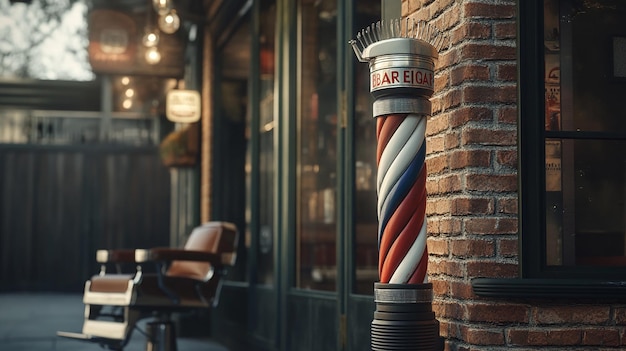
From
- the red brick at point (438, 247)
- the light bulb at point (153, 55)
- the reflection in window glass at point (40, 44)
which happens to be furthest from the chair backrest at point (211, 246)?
the reflection in window glass at point (40, 44)

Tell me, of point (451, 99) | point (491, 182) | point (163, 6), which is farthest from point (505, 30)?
point (163, 6)

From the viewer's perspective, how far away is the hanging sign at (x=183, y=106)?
813cm

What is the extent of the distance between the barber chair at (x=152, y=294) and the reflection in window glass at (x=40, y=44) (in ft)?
32.7

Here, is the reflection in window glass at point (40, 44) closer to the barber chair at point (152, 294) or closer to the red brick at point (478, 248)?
the barber chair at point (152, 294)

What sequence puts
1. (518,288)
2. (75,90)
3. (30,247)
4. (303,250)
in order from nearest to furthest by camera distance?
(518,288), (303,250), (30,247), (75,90)

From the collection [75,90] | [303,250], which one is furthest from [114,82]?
[303,250]

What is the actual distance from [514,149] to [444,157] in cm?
25

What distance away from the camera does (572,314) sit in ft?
10.6

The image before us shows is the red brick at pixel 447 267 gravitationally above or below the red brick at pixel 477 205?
below

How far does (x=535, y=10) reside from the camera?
3.33m

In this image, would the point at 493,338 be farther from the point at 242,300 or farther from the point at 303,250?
the point at 242,300

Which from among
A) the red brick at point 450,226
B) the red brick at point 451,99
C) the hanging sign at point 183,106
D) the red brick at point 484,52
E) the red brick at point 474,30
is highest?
the hanging sign at point 183,106

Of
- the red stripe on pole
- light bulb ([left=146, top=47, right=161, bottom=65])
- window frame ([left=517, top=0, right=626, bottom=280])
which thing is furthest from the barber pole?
light bulb ([left=146, top=47, right=161, bottom=65])

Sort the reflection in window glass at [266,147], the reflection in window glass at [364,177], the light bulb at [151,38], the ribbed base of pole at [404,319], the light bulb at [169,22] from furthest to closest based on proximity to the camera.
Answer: the light bulb at [151,38], the light bulb at [169,22], the reflection in window glass at [266,147], the reflection in window glass at [364,177], the ribbed base of pole at [404,319]
